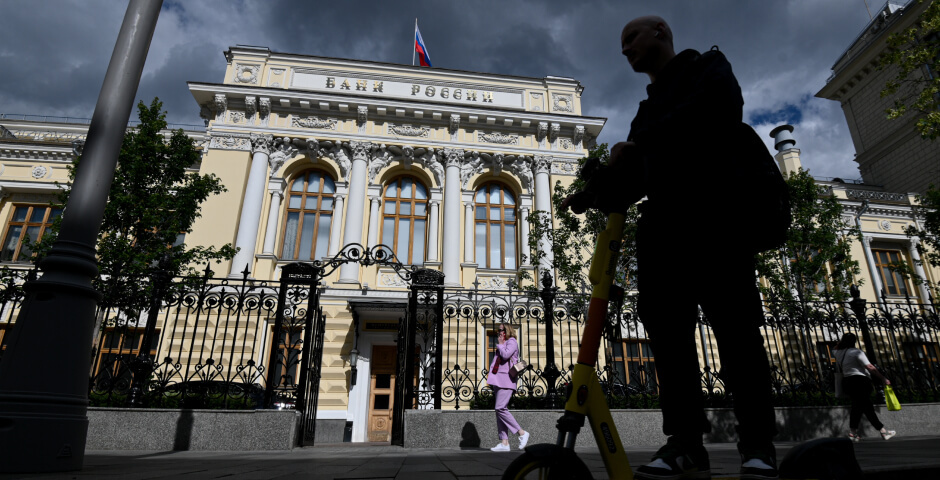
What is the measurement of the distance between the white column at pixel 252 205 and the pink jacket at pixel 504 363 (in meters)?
11.8

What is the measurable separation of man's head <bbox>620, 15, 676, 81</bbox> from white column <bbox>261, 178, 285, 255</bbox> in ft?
54.6

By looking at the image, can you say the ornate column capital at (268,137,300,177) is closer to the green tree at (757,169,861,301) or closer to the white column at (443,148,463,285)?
the white column at (443,148,463,285)

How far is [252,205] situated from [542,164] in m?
11.4

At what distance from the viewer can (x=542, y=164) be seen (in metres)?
19.4

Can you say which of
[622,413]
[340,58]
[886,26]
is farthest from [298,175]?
[886,26]

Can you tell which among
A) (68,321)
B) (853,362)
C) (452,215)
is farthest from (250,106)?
(853,362)

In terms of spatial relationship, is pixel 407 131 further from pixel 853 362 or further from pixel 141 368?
pixel 853 362

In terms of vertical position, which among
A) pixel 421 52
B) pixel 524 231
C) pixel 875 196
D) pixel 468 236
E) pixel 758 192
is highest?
pixel 421 52

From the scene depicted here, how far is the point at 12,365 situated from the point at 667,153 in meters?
4.24

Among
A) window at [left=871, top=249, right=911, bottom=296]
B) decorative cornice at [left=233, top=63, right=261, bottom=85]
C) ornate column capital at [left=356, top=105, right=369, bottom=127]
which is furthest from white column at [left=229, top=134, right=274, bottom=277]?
window at [left=871, top=249, right=911, bottom=296]

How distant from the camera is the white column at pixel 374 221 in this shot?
1770 cm

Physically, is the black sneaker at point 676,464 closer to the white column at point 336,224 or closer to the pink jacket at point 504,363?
the pink jacket at point 504,363

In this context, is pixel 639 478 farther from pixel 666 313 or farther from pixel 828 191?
pixel 828 191

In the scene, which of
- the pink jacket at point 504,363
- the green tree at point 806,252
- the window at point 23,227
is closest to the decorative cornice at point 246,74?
the window at point 23,227
